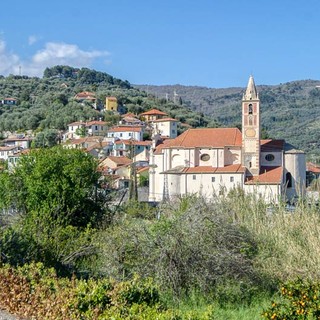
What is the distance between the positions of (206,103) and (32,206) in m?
165

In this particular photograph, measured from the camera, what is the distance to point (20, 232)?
1141 cm

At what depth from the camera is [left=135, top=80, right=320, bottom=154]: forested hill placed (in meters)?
100

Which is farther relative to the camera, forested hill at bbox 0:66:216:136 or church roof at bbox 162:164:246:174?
forested hill at bbox 0:66:216:136

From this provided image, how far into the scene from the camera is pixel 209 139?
49.3 meters

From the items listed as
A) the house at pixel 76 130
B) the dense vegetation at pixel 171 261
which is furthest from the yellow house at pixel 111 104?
the dense vegetation at pixel 171 261

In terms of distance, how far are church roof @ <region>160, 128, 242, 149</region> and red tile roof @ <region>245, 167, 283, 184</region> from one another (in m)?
3.56

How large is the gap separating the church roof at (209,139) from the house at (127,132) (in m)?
24.3

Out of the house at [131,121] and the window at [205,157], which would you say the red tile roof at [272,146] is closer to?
the window at [205,157]

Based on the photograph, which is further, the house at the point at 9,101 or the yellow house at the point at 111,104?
the house at the point at 9,101

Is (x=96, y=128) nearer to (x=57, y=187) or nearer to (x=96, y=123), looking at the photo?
(x=96, y=123)

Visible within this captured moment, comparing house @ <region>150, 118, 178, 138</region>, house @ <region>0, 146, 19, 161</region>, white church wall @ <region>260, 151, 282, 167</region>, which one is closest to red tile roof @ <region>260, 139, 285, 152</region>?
white church wall @ <region>260, 151, 282, 167</region>

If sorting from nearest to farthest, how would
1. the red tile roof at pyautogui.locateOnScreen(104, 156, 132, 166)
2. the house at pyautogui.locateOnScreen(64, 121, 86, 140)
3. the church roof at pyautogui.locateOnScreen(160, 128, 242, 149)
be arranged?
the church roof at pyautogui.locateOnScreen(160, 128, 242, 149) → the red tile roof at pyautogui.locateOnScreen(104, 156, 132, 166) → the house at pyautogui.locateOnScreen(64, 121, 86, 140)

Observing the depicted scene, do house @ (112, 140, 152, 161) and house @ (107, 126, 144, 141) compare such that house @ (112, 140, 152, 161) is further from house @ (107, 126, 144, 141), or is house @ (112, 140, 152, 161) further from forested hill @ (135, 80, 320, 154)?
forested hill @ (135, 80, 320, 154)

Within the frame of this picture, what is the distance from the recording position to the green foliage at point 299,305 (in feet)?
21.2
